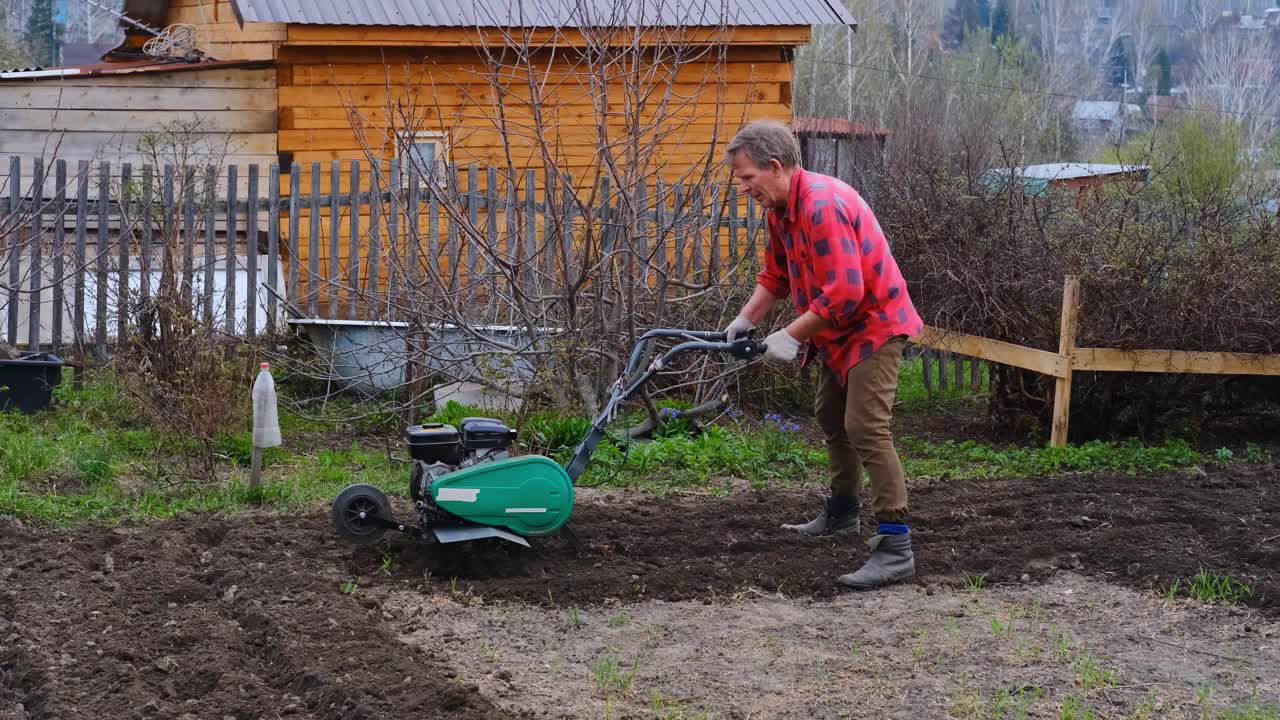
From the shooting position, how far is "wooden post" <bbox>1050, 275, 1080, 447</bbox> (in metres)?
8.30

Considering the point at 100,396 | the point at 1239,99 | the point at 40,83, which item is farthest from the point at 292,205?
the point at 1239,99

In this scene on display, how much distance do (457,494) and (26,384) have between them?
4.71 m

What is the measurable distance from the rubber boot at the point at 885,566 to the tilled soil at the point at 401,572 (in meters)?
0.10

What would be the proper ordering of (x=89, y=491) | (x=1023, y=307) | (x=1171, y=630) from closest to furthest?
1. (x=1171, y=630)
2. (x=89, y=491)
3. (x=1023, y=307)

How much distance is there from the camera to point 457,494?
215 inches

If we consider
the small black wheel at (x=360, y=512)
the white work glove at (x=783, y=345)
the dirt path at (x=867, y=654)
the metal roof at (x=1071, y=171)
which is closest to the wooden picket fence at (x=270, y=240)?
the metal roof at (x=1071, y=171)

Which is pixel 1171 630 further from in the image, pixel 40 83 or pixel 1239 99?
pixel 1239 99

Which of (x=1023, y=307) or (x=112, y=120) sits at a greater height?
(x=112, y=120)

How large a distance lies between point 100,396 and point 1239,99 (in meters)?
47.8

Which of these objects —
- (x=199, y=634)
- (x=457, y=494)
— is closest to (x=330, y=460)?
(x=457, y=494)

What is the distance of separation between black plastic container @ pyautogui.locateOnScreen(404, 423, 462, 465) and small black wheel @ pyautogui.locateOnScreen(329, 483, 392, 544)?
14.8 inches

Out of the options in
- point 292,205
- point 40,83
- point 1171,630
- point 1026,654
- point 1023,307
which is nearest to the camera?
point 1026,654

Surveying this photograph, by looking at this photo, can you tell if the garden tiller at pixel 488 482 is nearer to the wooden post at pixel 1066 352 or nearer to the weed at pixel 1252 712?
the weed at pixel 1252 712

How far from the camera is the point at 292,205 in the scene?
1088 cm
